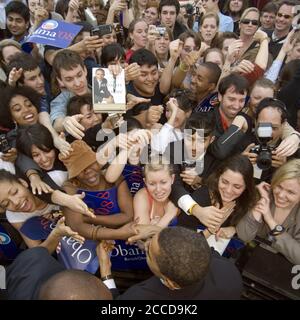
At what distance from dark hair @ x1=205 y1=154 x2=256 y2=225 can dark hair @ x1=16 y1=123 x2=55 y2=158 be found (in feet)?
3.50

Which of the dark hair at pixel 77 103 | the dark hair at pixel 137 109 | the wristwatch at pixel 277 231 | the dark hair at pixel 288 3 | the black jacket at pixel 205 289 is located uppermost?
the dark hair at pixel 288 3

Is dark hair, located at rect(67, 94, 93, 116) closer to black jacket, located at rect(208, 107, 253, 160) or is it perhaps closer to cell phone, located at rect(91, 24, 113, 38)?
cell phone, located at rect(91, 24, 113, 38)

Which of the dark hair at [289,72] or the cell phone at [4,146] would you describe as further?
the dark hair at [289,72]

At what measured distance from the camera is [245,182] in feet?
6.99

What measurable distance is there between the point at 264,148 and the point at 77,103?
1.35 metres

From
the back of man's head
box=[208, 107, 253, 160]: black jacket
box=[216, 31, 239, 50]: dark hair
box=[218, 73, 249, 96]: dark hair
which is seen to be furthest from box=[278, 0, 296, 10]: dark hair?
the back of man's head

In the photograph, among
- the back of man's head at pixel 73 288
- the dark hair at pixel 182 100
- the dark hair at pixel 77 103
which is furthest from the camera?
the dark hair at pixel 182 100

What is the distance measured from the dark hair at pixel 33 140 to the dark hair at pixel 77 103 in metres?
0.36

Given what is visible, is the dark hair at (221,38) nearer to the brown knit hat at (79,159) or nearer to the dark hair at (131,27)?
the dark hair at (131,27)

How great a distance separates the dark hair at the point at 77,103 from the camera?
8.59 feet

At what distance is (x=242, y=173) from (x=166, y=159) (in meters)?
0.48

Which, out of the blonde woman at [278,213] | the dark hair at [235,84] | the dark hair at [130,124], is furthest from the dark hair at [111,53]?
the blonde woman at [278,213]

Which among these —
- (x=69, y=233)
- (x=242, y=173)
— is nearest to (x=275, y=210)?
(x=242, y=173)

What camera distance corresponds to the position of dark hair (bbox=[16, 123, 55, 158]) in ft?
7.51
